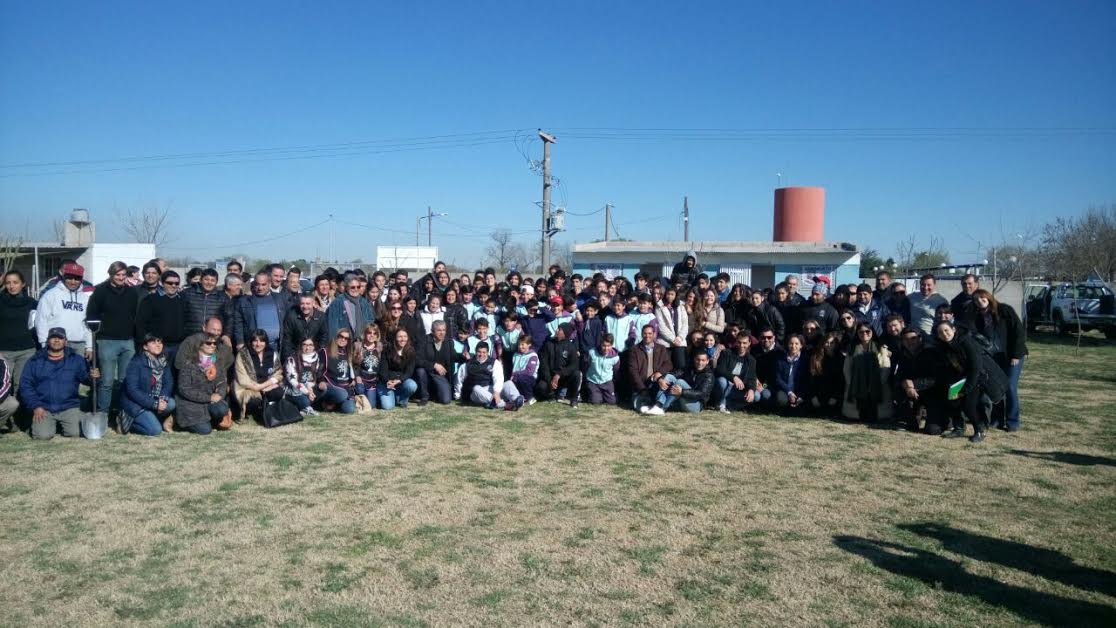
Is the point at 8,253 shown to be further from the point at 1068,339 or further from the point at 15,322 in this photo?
the point at 1068,339

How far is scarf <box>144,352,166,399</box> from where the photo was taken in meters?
7.81

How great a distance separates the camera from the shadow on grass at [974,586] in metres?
3.81

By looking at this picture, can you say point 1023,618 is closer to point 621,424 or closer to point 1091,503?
point 1091,503

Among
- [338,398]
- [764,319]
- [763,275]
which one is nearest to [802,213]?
[763,275]

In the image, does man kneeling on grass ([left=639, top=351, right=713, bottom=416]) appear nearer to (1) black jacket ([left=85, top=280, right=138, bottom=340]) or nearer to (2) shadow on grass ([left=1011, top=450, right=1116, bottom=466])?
(2) shadow on grass ([left=1011, top=450, right=1116, bottom=466])

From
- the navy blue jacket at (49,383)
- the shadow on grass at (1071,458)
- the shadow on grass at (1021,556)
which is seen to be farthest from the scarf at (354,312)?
the shadow on grass at (1071,458)

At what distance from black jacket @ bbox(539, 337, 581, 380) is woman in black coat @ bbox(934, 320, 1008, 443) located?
4.30 meters

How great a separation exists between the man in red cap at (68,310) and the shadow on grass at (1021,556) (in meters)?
8.34

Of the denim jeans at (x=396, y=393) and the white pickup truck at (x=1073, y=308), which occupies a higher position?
the white pickup truck at (x=1073, y=308)

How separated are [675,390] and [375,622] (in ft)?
20.0

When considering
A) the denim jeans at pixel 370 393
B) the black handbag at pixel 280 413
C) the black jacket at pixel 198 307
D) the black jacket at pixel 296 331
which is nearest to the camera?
the black handbag at pixel 280 413

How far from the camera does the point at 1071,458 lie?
280 inches

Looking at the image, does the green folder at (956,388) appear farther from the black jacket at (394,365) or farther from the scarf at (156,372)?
the scarf at (156,372)

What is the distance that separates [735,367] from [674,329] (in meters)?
1.04
